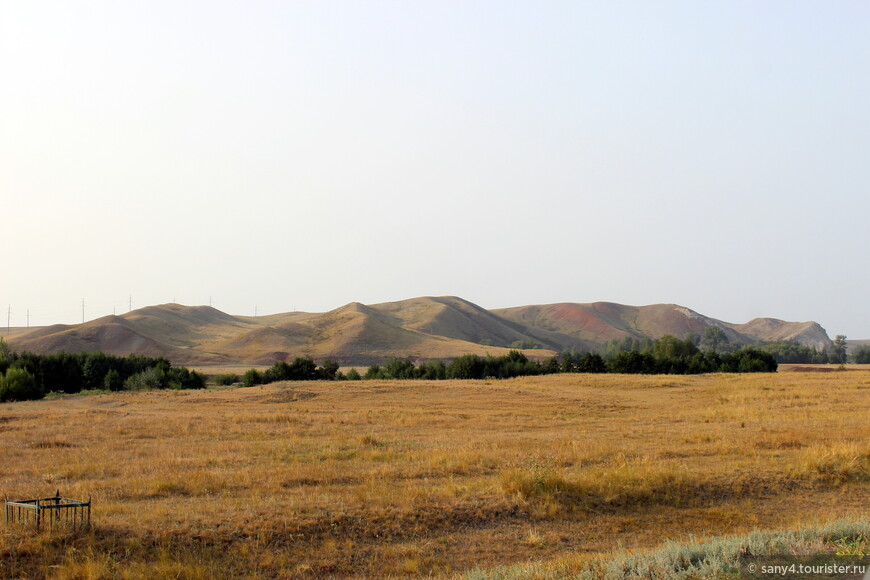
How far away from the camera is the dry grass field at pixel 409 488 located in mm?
9617

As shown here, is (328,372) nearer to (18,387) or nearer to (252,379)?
(252,379)

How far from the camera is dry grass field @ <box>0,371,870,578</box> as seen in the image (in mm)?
9617

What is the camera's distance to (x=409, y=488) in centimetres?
1302

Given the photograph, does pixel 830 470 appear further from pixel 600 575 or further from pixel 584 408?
pixel 584 408

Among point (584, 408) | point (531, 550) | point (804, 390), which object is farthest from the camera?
point (804, 390)

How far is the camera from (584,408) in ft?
113

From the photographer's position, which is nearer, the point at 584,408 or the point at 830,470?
the point at 830,470

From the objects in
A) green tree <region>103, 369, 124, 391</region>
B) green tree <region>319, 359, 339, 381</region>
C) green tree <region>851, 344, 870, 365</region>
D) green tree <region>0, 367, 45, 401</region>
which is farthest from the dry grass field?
green tree <region>851, 344, 870, 365</region>

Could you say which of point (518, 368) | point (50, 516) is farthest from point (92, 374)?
point (50, 516)

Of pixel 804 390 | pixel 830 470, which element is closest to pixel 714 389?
pixel 804 390

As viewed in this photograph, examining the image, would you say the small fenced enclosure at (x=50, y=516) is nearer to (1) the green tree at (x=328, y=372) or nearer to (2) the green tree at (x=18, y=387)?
(2) the green tree at (x=18, y=387)

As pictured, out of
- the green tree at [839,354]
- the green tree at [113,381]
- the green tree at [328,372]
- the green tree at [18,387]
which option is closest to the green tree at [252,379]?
the green tree at [328,372]

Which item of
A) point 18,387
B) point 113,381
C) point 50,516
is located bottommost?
point 113,381

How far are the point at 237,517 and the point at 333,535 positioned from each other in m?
1.56
